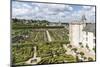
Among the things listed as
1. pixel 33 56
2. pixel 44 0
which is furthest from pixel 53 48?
pixel 44 0

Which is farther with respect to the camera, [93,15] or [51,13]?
[93,15]

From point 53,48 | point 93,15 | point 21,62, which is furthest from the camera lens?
point 93,15

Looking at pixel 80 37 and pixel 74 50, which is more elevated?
pixel 80 37

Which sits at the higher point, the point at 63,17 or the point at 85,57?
the point at 63,17

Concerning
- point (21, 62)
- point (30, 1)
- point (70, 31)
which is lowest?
point (21, 62)

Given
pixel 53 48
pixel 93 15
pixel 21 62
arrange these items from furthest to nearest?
pixel 93 15
pixel 53 48
pixel 21 62

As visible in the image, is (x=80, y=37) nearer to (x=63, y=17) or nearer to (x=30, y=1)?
(x=63, y=17)

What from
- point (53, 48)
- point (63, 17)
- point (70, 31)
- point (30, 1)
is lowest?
point (53, 48)

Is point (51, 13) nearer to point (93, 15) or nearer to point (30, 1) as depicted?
point (30, 1)

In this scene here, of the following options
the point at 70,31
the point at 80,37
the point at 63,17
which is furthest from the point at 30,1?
the point at 80,37
